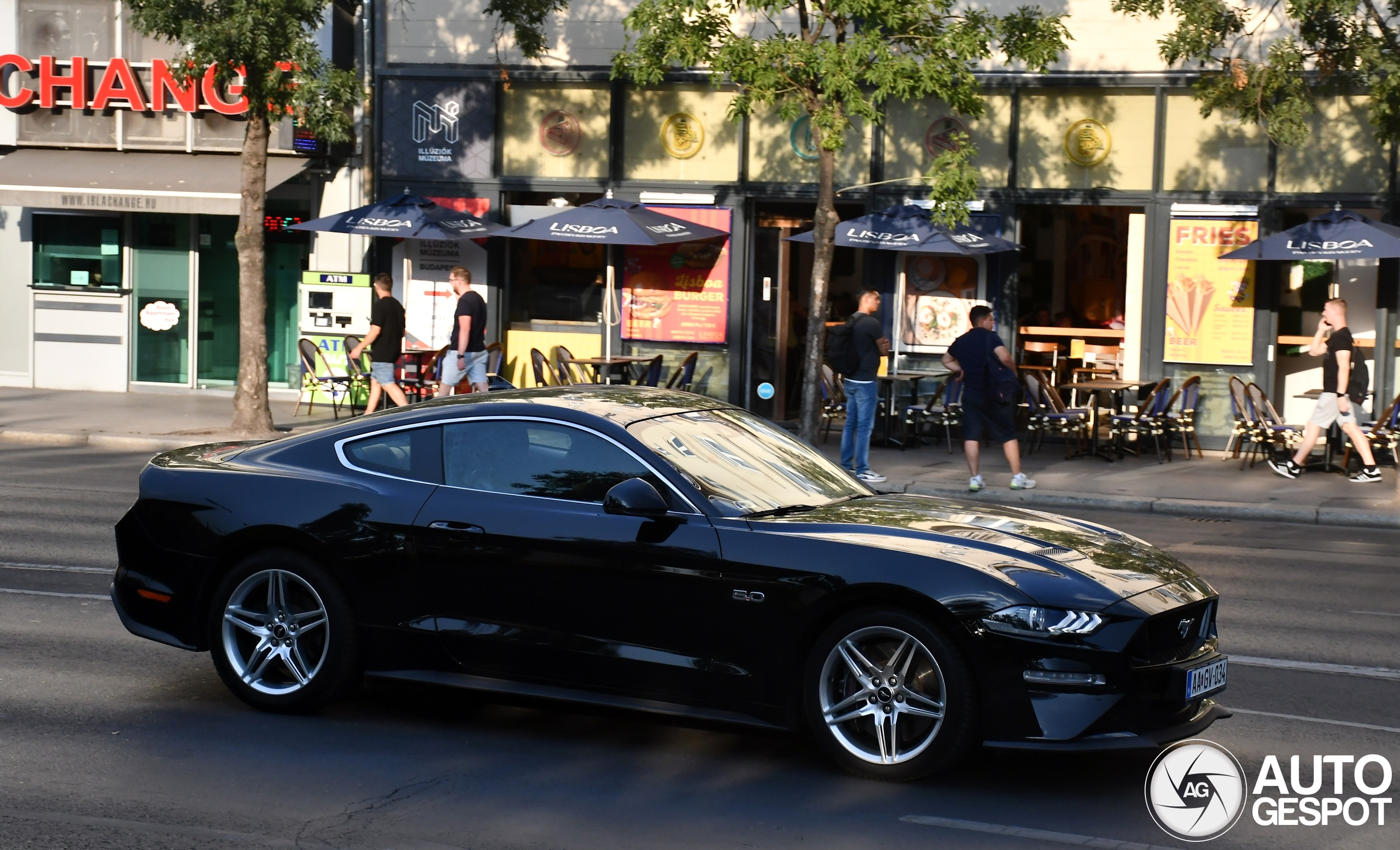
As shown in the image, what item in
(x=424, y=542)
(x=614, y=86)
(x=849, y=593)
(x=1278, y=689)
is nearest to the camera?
(x=849, y=593)

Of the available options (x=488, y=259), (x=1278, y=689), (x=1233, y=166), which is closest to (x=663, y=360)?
(x=488, y=259)

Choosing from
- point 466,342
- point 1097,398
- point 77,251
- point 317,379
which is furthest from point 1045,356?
point 77,251

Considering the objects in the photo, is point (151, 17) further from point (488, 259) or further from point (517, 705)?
point (517, 705)

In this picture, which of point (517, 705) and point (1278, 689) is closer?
point (517, 705)

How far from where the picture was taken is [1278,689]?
25.3 feet

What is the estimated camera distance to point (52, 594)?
9.45 metres

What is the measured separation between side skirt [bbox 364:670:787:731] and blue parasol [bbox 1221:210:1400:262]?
1339cm

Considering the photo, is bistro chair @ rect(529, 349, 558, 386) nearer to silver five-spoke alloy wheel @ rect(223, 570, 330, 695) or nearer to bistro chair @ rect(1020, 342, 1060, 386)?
bistro chair @ rect(1020, 342, 1060, 386)

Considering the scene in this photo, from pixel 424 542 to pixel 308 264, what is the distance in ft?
58.0

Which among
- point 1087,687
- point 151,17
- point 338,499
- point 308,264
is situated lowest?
point 1087,687

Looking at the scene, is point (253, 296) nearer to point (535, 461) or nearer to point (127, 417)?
point (127, 417)

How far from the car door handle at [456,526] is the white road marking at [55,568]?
4668mm

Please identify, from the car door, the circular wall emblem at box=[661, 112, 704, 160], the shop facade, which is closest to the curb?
the circular wall emblem at box=[661, 112, 704, 160]

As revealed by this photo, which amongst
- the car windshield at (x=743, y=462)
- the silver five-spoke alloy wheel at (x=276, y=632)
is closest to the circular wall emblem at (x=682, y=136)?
the car windshield at (x=743, y=462)
